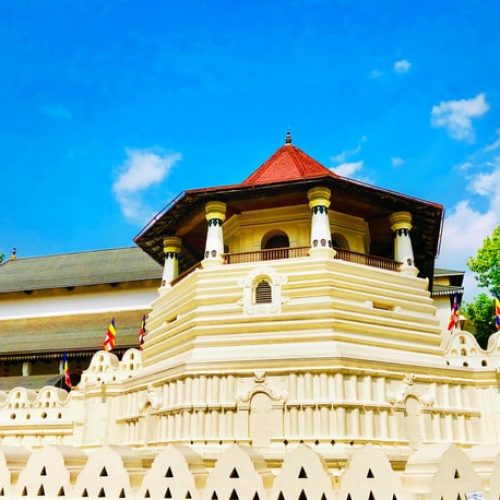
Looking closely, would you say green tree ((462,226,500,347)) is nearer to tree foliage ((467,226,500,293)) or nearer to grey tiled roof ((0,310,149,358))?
tree foliage ((467,226,500,293))

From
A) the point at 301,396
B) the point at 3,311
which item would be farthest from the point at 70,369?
the point at 301,396

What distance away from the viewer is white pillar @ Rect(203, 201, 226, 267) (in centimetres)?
1922

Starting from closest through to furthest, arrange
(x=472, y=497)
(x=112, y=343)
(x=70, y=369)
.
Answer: (x=472, y=497), (x=112, y=343), (x=70, y=369)

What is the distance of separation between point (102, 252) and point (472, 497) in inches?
1292

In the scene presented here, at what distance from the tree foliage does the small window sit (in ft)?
53.5

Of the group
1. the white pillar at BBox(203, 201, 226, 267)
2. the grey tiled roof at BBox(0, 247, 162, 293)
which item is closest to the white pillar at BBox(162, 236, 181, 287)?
the white pillar at BBox(203, 201, 226, 267)

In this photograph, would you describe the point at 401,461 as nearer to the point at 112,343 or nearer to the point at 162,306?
the point at 162,306

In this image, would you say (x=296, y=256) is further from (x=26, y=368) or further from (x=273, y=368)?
(x=26, y=368)

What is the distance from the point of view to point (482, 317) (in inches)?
1320

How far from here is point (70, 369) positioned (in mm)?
29656

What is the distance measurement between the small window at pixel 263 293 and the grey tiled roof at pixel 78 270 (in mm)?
16453

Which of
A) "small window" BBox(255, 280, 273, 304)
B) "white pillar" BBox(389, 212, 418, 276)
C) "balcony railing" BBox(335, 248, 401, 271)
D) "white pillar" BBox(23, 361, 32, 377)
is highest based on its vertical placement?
"white pillar" BBox(389, 212, 418, 276)

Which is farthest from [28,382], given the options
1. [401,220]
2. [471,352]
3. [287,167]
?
[471,352]

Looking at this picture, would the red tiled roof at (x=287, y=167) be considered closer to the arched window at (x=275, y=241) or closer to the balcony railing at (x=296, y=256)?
the arched window at (x=275, y=241)
